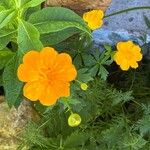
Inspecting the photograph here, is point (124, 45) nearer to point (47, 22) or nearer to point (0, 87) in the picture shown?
point (47, 22)

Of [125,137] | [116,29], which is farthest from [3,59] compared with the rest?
[116,29]

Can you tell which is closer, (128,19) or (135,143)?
(135,143)

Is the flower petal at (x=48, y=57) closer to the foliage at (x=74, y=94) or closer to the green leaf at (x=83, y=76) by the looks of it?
the foliage at (x=74, y=94)

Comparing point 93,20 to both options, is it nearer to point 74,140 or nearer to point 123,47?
point 123,47

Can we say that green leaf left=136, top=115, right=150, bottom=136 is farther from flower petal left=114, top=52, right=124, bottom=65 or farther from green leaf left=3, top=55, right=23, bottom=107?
green leaf left=3, top=55, right=23, bottom=107

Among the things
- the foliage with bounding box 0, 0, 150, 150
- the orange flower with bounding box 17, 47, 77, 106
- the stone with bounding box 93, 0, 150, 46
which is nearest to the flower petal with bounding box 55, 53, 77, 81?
the orange flower with bounding box 17, 47, 77, 106

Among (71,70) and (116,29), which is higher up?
(71,70)

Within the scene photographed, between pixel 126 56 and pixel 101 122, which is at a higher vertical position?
pixel 126 56

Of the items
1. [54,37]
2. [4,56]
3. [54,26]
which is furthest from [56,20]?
[4,56]
